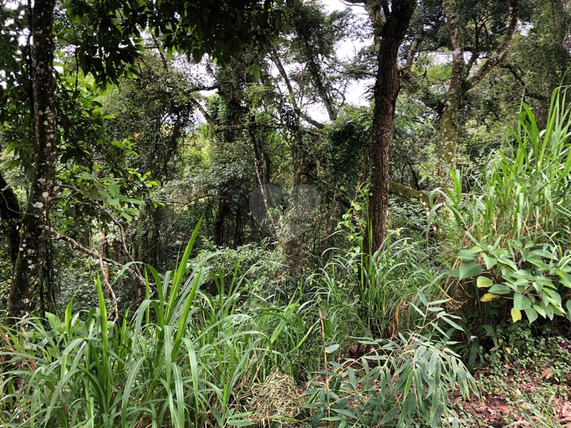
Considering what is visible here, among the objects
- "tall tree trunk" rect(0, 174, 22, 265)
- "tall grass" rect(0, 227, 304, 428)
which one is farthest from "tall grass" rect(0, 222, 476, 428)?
"tall tree trunk" rect(0, 174, 22, 265)

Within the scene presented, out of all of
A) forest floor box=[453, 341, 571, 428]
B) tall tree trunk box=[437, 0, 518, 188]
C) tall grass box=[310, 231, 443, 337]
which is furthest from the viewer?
tall tree trunk box=[437, 0, 518, 188]

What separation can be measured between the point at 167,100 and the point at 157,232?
2877 millimetres

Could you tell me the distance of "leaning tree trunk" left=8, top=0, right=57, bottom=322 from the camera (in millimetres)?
1291

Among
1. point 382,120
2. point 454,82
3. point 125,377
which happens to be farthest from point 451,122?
point 125,377

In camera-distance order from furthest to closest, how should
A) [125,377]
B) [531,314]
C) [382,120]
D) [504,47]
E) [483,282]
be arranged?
[504,47] → [382,120] → [483,282] → [531,314] → [125,377]

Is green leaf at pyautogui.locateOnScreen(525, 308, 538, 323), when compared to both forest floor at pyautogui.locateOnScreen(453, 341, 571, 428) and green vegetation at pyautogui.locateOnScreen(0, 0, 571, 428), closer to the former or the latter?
green vegetation at pyautogui.locateOnScreen(0, 0, 571, 428)

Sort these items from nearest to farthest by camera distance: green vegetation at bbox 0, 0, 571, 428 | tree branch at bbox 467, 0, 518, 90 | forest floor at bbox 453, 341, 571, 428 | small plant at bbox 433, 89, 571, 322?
green vegetation at bbox 0, 0, 571, 428 → forest floor at bbox 453, 341, 571, 428 → small plant at bbox 433, 89, 571, 322 → tree branch at bbox 467, 0, 518, 90

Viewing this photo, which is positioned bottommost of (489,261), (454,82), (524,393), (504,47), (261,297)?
(524,393)

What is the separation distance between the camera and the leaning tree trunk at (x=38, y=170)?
129 centimetres

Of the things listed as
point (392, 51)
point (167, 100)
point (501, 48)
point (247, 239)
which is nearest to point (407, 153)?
point (501, 48)

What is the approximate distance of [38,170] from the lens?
1.34 m

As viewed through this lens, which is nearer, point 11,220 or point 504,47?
point 11,220

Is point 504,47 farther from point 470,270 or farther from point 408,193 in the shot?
point 470,270

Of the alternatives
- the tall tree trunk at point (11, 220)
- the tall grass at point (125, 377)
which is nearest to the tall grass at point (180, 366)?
the tall grass at point (125, 377)
